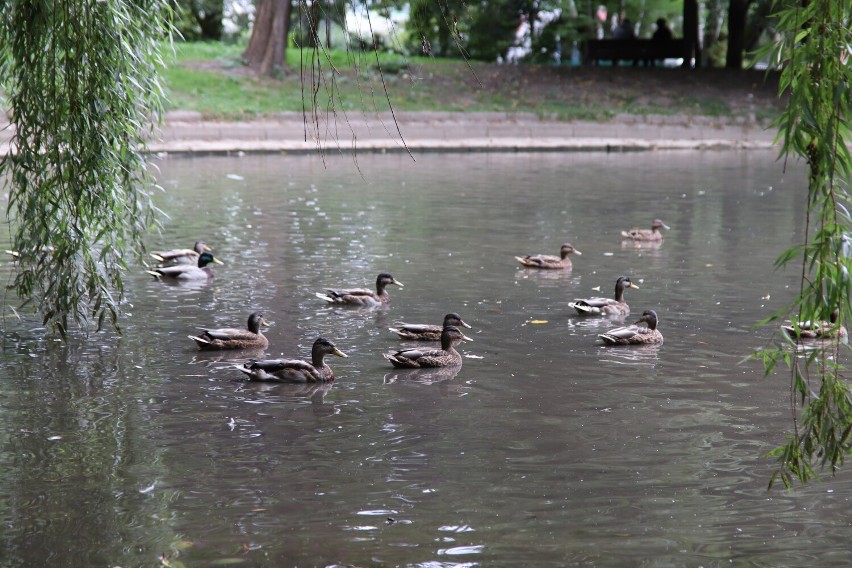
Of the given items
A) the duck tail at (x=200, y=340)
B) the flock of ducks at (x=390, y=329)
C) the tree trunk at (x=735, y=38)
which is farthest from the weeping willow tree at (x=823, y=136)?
the tree trunk at (x=735, y=38)

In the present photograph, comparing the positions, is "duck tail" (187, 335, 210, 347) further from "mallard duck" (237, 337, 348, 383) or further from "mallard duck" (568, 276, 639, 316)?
"mallard duck" (568, 276, 639, 316)

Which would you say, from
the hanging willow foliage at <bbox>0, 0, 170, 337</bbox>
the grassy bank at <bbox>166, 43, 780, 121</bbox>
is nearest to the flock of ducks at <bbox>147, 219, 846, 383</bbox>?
the hanging willow foliage at <bbox>0, 0, 170, 337</bbox>

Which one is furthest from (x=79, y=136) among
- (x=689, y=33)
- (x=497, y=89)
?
(x=689, y=33)

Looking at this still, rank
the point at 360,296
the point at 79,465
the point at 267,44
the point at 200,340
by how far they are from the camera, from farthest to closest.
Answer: the point at 267,44, the point at 360,296, the point at 200,340, the point at 79,465

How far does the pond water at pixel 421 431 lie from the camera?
6602 millimetres

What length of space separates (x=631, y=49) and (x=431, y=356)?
37.8 metres

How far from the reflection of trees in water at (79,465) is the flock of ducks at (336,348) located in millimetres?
1052

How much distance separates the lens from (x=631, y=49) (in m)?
46.1

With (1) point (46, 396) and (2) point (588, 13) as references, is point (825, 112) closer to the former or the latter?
(1) point (46, 396)

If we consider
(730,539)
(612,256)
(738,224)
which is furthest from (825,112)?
(738,224)

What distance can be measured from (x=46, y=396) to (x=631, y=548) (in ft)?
16.9

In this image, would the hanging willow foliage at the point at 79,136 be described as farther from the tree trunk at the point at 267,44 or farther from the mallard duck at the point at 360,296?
the tree trunk at the point at 267,44

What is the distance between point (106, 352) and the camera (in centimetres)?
1087

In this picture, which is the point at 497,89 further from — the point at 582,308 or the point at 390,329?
the point at 390,329
